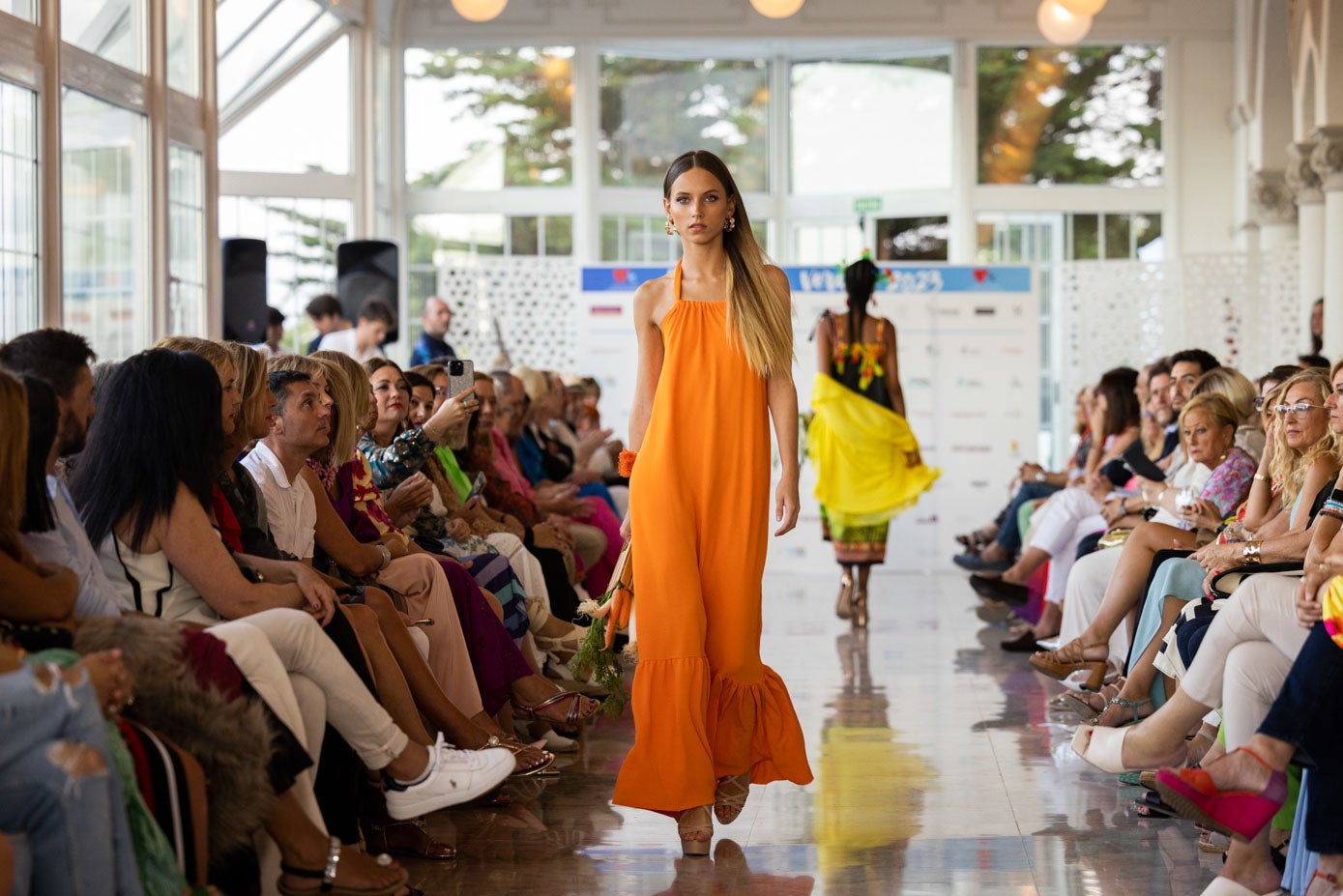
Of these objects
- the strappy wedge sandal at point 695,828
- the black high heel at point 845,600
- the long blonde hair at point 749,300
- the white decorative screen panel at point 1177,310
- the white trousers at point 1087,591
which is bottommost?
the strappy wedge sandal at point 695,828

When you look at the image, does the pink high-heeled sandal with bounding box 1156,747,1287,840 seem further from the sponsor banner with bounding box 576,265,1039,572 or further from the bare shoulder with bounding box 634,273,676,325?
the sponsor banner with bounding box 576,265,1039,572

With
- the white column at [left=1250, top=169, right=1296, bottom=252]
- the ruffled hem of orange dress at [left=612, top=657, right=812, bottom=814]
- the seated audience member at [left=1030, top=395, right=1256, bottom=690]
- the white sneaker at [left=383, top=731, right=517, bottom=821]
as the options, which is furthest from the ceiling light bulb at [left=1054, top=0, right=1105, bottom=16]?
the white sneaker at [left=383, top=731, right=517, bottom=821]

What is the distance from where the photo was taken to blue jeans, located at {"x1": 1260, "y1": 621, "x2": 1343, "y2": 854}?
8.98 ft

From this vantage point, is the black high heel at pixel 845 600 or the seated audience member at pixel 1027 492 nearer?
the black high heel at pixel 845 600

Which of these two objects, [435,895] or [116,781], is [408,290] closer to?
[435,895]

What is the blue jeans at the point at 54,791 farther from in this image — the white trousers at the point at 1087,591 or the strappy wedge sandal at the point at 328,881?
the white trousers at the point at 1087,591

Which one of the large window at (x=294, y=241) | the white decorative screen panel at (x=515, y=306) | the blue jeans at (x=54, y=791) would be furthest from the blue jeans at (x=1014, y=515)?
the blue jeans at (x=54, y=791)

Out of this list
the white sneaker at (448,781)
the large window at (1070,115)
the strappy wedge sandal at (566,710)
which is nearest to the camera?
the white sneaker at (448,781)

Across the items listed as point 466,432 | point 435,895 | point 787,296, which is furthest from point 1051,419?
point 435,895

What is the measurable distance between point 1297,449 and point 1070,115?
9.01 metres

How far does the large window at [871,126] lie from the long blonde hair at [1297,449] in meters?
8.81

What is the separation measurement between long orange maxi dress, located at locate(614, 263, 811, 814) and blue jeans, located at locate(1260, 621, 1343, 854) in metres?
1.18

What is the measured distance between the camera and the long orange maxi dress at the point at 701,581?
351 cm

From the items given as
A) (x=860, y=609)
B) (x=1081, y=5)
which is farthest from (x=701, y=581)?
(x=1081, y=5)
